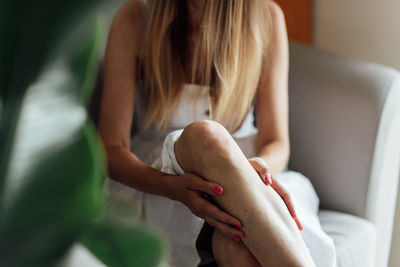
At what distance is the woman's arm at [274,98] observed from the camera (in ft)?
3.95

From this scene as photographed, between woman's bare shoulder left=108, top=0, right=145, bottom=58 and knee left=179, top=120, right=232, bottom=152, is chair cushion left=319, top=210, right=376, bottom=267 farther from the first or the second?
woman's bare shoulder left=108, top=0, right=145, bottom=58

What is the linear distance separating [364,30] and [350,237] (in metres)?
0.69

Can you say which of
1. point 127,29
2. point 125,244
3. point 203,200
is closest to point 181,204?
point 203,200

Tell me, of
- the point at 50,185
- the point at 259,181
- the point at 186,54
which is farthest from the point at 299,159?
the point at 50,185

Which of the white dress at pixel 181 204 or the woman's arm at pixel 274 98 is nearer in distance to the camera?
the white dress at pixel 181 204

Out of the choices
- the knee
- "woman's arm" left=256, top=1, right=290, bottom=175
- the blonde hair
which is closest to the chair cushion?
"woman's arm" left=256, top=1, right=290, bottom=175

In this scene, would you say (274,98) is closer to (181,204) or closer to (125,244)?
(181,204)

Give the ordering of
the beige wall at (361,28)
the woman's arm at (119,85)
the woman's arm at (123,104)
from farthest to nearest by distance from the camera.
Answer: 1. the beige wall at (361,28)
2. the woman's arm at (119,85)
3. the woman's arm at (123,104)

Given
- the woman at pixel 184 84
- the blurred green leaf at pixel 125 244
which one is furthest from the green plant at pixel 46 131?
the woman at pixel 184 84

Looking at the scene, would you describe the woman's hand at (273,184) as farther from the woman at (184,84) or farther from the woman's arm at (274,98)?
the woman's arm at (274,98)

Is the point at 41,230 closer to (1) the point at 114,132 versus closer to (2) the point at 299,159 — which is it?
(1) the point at 114,132

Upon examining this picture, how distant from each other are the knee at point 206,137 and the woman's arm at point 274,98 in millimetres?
308

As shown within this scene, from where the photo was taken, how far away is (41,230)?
16 cm

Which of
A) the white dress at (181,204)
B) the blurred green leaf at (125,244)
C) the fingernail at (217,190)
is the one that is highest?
the blurred green leaf at (125,244)
